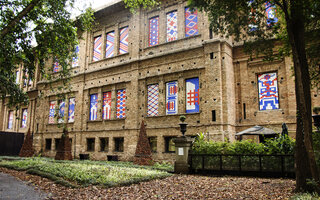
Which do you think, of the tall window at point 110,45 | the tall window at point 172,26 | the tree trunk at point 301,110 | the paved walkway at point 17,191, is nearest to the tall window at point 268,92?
the tall window at point 172,26

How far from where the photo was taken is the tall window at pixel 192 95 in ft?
59.4

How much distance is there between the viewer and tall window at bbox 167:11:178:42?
1991 centimetres

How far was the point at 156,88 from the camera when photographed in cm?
2025

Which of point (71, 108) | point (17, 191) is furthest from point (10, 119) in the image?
point (17, 191)

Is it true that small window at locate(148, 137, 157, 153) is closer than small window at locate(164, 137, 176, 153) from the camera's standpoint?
No

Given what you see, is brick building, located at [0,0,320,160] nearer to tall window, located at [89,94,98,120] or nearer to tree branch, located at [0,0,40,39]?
tall window, located at [89,94,98,120]

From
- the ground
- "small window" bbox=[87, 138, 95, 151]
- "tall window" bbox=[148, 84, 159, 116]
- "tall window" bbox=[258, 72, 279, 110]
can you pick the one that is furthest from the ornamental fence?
"small window" bbox=[87, 138, 95, 151]

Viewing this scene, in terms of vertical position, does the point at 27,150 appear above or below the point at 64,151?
below

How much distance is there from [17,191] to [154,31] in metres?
15.8

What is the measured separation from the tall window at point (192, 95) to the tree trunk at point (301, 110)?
1034 centimetres

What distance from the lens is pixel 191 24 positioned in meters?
19.2

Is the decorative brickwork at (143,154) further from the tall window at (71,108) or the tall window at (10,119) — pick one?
the tall window at (10,119)

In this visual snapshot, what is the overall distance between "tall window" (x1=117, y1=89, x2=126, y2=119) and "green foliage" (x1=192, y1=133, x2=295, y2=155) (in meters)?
9.37

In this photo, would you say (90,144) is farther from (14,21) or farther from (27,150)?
(14,21)
